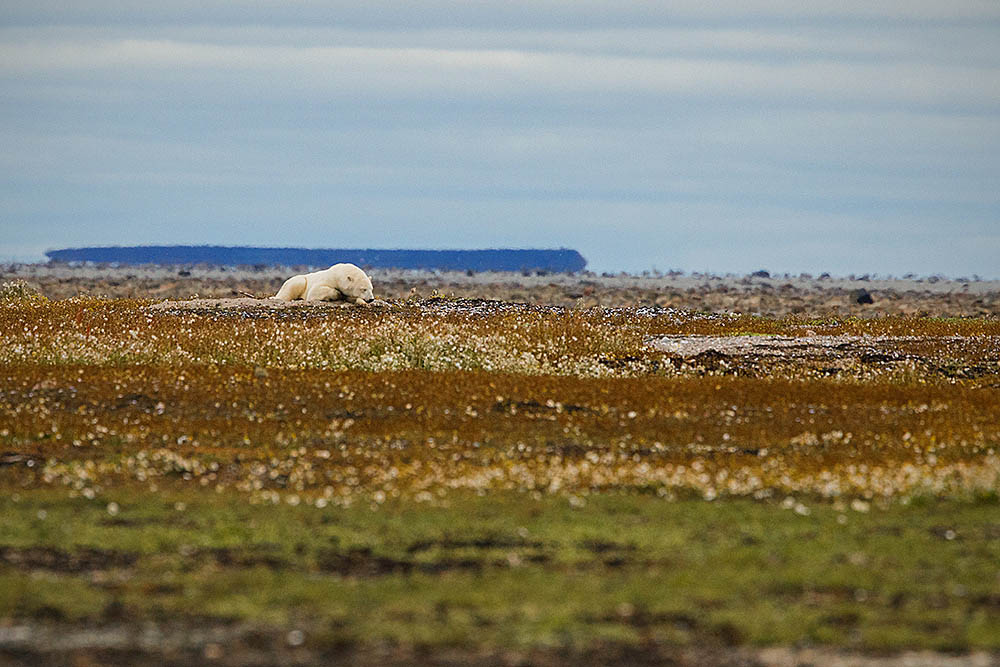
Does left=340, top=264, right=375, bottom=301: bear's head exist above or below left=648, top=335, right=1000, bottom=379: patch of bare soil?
above

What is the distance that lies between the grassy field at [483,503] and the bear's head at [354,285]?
15038mm

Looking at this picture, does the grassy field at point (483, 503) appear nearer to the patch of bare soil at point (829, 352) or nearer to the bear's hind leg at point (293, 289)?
the patch of bare soil at point (829, 352)

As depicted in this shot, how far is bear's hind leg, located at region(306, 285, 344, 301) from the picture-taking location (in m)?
46.9

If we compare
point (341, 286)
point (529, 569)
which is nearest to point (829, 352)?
point (341, 286)

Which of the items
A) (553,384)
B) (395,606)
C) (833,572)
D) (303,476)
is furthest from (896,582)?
(553,384)

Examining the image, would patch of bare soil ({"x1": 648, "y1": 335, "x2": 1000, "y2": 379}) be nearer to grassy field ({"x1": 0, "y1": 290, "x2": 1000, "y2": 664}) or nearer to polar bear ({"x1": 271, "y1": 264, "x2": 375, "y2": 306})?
grassy field ({"x1": 0, "y1": 290, "x2": 1000, "y2": 664})

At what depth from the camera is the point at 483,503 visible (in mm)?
15789

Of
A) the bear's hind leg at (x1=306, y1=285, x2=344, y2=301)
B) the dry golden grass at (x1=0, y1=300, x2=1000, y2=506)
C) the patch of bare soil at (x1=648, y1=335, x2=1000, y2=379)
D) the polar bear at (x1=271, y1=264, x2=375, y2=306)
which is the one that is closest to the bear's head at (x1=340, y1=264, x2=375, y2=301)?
the polar bear at (x1=271, y1=264, x2=375, y2=306)

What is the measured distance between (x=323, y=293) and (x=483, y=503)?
31.8 metres

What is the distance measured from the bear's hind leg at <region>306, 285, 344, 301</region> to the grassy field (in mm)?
14975

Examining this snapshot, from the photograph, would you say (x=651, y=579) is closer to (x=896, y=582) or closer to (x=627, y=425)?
(x=896, y=582)

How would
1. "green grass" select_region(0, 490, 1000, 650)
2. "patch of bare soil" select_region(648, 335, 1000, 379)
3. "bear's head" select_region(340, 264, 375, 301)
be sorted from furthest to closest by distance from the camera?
"bear's head" select_region(340, 264, 375, 301)
"patch of bare soil" select_region(648, 335, 1000, 379)
"green grass" select_region(0, 490, 1000, 650)

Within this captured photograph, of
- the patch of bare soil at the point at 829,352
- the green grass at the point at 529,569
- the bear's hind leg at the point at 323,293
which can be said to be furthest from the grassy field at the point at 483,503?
the bear's hind leg at the point at 323,293

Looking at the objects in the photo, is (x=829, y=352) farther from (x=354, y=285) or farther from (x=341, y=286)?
(x=341, y=286)
